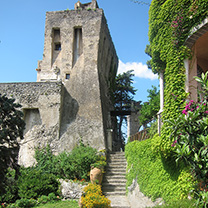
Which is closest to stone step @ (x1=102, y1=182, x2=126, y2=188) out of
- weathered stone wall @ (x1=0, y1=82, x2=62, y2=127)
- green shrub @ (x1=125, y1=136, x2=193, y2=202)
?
green shrub @ (x1=125, y1=136, x2=193, y2=202)

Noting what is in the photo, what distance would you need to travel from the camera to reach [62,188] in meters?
11.6

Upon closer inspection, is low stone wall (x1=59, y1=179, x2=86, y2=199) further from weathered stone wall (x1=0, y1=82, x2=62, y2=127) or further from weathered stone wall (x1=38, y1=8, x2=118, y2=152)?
weathered stone wall (x1=0, y1=82, x2=62, y2=127)

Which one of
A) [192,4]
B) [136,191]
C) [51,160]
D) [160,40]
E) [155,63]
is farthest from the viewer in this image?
[51,160]

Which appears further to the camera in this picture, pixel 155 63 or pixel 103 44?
pixel 103 44

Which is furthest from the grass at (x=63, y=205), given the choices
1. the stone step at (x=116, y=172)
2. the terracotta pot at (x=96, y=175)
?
the stone step at (x=116, y=172)

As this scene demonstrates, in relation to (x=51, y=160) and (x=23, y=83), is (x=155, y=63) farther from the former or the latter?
(x=23, y=83)

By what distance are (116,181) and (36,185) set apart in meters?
3.89

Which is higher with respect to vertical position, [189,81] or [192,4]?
[192,4]

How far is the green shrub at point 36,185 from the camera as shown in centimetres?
1094

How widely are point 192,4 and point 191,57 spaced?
1420 millimetres

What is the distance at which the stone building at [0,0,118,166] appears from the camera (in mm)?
15273

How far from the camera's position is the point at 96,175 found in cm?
1161

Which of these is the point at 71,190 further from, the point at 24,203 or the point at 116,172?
the point at 116,172

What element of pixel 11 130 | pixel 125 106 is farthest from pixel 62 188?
pixel 125 106
